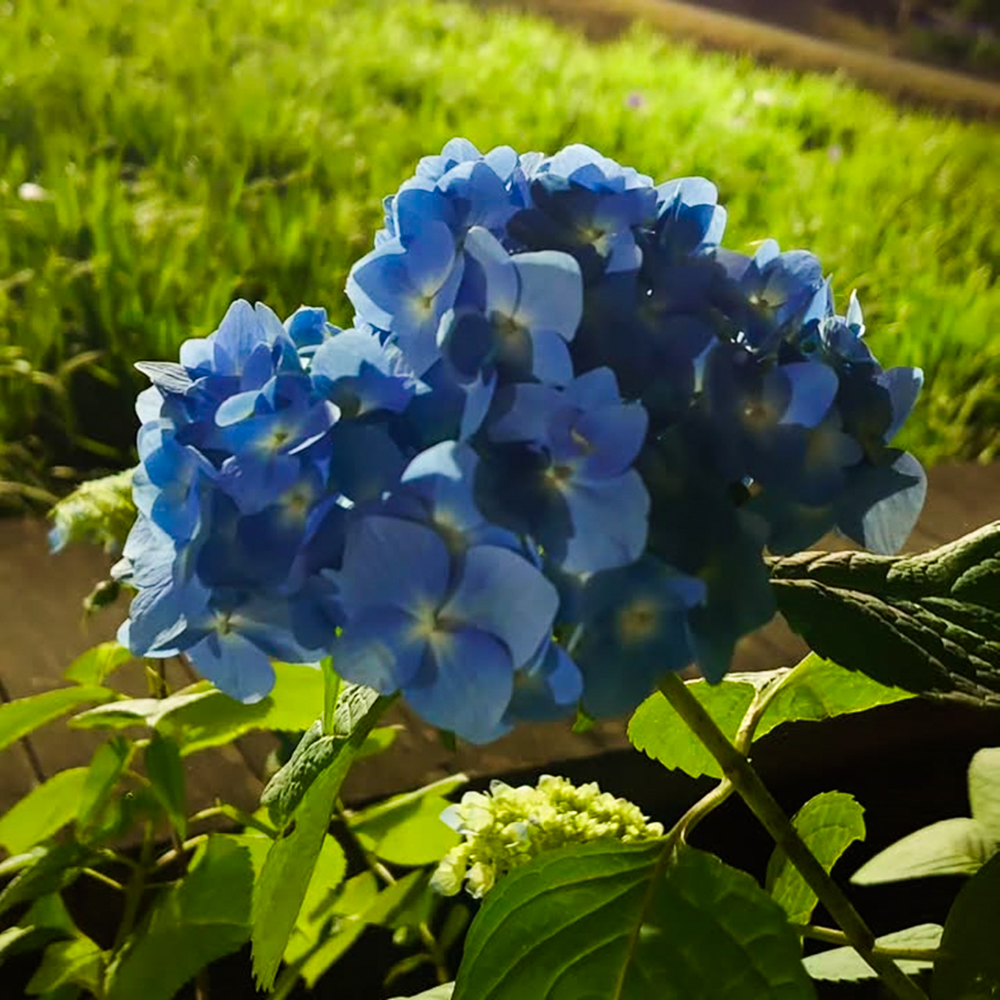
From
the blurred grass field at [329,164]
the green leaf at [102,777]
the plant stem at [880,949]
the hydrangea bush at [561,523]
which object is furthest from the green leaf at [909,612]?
the blurred grass field at [329,164]

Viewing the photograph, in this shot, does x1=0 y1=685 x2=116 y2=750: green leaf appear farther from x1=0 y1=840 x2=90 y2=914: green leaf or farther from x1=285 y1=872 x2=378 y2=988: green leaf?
x1=285 y1=872 x2=378 y2=988: green leaf

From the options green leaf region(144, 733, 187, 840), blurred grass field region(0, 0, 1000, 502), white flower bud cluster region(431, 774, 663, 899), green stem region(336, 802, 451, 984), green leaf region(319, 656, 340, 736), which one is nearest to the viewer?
green leaf region(319, 656, 340, 736)

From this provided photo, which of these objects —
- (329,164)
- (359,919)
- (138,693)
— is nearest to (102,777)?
(359,919)

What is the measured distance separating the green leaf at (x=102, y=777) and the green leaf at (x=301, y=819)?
0.26 m

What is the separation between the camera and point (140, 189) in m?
1.56

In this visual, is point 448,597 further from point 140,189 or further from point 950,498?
point 140,189

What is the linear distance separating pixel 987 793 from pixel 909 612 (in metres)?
0.29

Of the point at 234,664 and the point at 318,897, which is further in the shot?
the point at 318,897

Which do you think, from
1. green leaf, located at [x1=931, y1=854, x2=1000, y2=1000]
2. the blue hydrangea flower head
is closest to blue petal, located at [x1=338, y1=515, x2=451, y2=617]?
the blue hydrangea flower head

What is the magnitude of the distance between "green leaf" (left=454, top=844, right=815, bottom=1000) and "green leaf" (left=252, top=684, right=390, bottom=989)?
0.05 meters

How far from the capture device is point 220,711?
26.7 inches

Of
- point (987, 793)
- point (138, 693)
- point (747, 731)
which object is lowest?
point (138, 693)

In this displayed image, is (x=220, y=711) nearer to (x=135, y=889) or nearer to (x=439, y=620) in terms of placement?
(x=135, y=889)

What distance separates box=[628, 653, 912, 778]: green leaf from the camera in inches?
19.6
